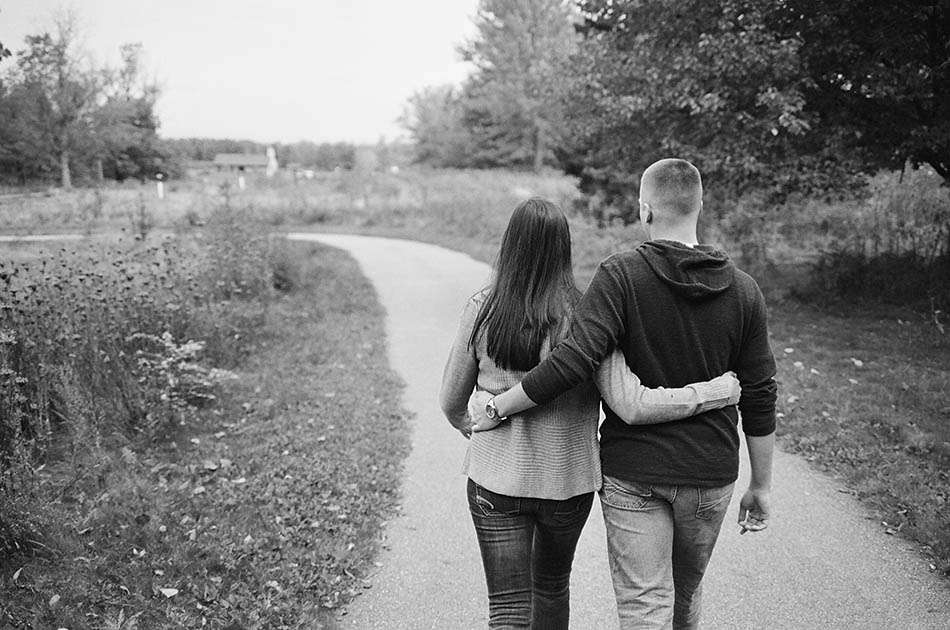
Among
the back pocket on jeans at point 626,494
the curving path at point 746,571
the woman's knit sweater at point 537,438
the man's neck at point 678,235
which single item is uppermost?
the man's neck at point 678,235

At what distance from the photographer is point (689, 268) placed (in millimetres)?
2252

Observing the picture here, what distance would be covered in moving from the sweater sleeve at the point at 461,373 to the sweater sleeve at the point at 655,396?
19.5 inches

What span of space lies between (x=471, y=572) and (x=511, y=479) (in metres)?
1.96

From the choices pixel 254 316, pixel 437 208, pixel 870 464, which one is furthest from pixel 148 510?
pixel 437 208

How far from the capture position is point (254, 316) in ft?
33.7

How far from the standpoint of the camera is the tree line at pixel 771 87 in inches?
342

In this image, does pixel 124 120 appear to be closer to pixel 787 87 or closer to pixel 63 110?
A: pixel 63 110

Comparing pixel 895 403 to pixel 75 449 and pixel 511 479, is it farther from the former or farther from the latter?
pixel 75 449

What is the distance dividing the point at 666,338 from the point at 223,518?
135 inches

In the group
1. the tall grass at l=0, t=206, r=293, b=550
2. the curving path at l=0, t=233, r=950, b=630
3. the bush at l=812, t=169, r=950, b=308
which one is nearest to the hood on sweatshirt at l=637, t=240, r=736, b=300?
the curving path at l=0, t=233, r=950, b=630

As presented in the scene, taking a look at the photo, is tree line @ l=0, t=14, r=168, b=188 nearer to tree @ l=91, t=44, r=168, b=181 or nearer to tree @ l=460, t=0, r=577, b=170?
tree @ l=91, t=44, r=168, b=181

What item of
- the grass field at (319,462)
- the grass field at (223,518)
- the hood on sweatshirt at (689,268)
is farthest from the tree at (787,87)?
the hood on sweatshirt at (689,268)

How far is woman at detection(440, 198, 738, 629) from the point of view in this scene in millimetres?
2414

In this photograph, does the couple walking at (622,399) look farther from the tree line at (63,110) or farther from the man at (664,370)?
the tree line at (63,110)
